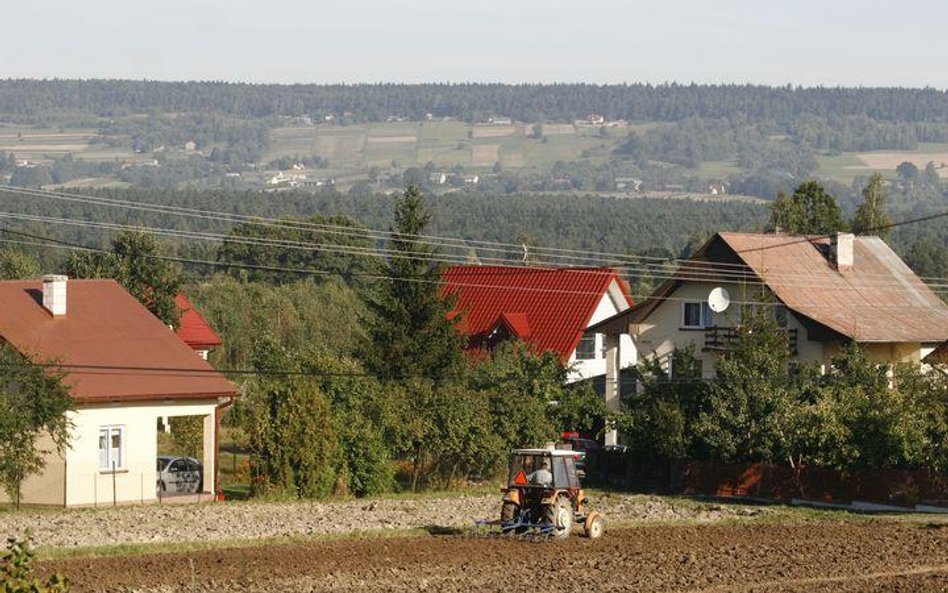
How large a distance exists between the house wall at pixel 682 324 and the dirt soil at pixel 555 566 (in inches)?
969

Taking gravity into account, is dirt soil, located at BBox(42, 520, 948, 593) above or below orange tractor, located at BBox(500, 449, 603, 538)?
below

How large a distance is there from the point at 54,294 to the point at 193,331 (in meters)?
27.1

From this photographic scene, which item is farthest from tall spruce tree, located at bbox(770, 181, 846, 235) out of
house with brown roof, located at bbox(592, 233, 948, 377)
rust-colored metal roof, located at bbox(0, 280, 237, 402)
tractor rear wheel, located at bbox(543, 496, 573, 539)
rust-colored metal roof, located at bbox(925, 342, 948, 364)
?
tractor rear wheel, located at bbox(543, 496, 573, 539)

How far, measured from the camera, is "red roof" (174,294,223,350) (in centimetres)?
7462

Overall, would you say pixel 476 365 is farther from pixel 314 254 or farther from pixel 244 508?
pixel 314 254

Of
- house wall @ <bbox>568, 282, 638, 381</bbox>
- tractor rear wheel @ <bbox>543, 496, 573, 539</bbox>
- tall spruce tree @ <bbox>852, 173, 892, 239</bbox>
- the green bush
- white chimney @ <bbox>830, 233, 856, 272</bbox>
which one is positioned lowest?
tractor rear wheel @ <bbox>543, 496, 573, 539</bbox>

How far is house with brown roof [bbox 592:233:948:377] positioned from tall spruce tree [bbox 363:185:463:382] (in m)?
7.93

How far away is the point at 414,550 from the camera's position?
33.3 m

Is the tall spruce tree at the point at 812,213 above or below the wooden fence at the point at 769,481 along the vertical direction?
above

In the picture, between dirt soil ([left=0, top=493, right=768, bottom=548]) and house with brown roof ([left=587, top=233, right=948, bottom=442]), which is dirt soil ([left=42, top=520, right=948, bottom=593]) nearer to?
dirt soil ([left=0, top=493, right=768, bottom=548])

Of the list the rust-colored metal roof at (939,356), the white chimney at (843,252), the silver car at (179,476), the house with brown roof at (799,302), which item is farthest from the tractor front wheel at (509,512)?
the white chimney at (843,252)

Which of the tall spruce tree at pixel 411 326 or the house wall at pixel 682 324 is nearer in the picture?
the tall spruce tree at pixel 411 326

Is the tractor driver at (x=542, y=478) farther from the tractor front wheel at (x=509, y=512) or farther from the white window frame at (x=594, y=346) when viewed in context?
the white window frame at (x=594, y=346)

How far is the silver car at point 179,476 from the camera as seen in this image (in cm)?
4769
